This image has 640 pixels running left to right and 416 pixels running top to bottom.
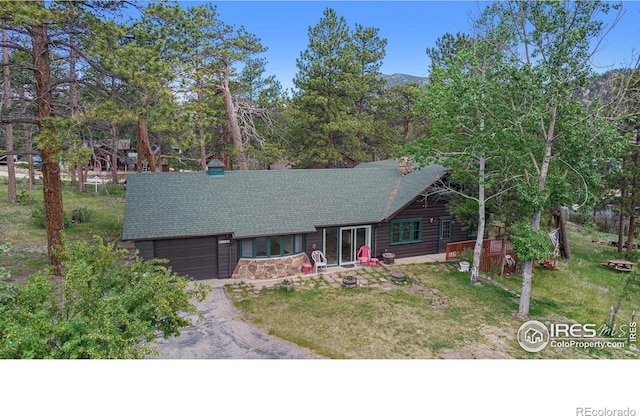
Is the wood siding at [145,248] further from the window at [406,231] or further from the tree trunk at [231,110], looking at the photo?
the tree trunk at [231,110]

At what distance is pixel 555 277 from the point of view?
541 inches

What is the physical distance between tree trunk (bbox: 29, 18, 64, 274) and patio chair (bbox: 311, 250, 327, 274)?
25.4 feet

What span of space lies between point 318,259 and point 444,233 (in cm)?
633

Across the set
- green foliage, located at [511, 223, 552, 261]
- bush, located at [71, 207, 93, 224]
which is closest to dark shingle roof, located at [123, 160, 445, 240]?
green foliage, located at [511, 223, 552, 261]

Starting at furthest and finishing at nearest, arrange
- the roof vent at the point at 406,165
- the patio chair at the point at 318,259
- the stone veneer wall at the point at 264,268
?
the roof vent at the point at 406,165, the patio chair at the point at 318,259, the stone veneer wall at the point at 264,268

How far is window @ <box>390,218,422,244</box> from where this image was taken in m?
15.1

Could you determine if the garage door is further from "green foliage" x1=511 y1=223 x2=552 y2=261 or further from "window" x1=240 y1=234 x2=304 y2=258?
"green foliage" x1=511 y1=223 x2=552 y2=261

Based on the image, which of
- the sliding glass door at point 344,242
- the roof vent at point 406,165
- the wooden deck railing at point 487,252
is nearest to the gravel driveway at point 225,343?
the sliding glass door at point 344,242

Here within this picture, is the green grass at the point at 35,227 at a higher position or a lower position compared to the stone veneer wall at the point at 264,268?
higher

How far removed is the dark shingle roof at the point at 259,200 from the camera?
1180 centimetres

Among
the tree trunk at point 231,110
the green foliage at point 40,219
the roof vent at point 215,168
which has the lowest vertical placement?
the green foliage at point 40,219

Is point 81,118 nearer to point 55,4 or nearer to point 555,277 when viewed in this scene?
point 55,4

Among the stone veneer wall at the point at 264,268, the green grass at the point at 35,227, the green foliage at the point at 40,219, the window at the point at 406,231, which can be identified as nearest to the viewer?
the green grass at the point at 35,227

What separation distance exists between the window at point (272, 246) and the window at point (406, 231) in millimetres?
4203
